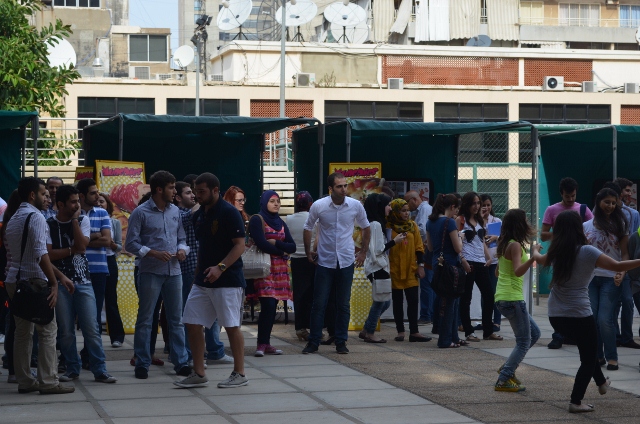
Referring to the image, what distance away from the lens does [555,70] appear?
54562 mm

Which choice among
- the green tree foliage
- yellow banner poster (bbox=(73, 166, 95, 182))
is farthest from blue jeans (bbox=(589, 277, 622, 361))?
the green tree foliage

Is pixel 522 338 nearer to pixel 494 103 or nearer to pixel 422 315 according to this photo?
pixel 422 315

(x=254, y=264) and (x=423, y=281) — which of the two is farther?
(x=423, y=281)

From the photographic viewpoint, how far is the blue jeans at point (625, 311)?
33.8 feet

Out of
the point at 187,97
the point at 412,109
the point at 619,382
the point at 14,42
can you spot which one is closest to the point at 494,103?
the point at 412,109

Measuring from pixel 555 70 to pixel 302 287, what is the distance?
1800 inches

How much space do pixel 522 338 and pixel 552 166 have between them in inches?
300

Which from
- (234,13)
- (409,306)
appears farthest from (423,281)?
(234,13)

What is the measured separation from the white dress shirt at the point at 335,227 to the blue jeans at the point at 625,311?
269 centimetres

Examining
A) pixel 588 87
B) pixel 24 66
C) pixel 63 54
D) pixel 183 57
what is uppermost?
pixel 183 57

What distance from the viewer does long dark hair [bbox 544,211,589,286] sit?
25.0ft

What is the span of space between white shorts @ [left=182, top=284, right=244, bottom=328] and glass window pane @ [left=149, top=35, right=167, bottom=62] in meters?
52.1

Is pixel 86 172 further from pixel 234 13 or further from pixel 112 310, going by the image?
pixel 234 13

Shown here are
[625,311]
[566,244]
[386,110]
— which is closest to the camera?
[566,244]
